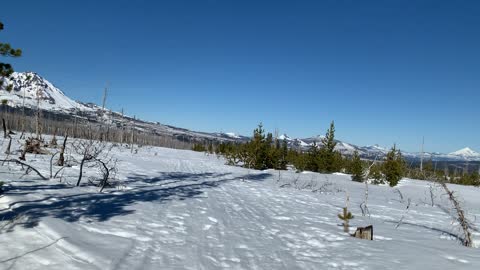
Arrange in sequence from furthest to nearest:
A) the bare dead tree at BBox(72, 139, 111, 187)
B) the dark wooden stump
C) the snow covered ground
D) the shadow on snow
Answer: the bare dead tree at BBox(72, 139, 111, 187), the dark wooden stump, the shadow on snow, the snow covered ground

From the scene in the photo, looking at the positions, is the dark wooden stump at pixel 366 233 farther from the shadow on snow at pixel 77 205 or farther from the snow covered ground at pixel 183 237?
the shadow on snow at pixel 77 205

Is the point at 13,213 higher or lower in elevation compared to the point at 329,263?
higher

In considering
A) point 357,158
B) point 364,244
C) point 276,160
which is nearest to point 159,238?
point 364,244

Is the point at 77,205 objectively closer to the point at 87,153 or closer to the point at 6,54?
the point at 6,54

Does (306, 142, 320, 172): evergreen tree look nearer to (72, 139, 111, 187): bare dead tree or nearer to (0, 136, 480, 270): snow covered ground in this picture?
(72, 139, 111, 187): bare dead tree

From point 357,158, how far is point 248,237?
2837cm

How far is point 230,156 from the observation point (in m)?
34.0

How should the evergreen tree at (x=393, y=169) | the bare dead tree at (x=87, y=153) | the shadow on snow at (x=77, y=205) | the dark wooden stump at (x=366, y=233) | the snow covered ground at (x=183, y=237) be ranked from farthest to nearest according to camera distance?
the evergreen tree at (x=393, y=169), the bare dead tree at (x=87, y=153), the dark wooden stump at (x=366, y=233), the shadow on snow at (x=77, y=205), the snow covered ground at (x=183, y=237)

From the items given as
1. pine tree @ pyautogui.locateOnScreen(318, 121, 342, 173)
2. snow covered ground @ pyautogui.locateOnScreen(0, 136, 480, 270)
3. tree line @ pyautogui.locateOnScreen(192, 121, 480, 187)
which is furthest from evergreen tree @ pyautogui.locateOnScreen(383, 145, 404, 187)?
snow covered ground @ pyautogui.locateOnScreen(0, 136, 480, 270)

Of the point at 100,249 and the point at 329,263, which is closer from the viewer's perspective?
the point at 100,249

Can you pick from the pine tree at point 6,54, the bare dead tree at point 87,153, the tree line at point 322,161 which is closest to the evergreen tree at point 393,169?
the tree line at point 322,161

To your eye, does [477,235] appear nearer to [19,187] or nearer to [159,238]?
[159,238]

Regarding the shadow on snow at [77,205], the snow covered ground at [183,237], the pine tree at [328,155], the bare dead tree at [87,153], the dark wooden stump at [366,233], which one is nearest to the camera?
the snow covered ground at [183,237]

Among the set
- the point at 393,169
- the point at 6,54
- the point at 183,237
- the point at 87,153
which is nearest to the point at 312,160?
the point at 393,169
